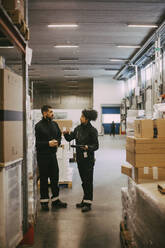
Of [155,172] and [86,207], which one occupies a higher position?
[155,172]

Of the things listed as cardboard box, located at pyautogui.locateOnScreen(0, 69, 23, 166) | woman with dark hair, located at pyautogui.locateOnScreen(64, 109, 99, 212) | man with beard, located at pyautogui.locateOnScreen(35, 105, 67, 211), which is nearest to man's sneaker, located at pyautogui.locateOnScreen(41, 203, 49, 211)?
man with beard, located at pyautogui.locateOnScreen(35, 105, 67, 211)

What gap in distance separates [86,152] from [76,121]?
20.7 ft

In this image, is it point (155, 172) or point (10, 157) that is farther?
point (155, 172)

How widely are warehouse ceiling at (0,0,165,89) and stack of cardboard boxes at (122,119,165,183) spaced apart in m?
4.85

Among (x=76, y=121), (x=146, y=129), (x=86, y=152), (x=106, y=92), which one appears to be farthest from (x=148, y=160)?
(x=106, y=92)

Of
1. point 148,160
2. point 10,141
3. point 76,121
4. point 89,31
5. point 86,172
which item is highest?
point 89,31

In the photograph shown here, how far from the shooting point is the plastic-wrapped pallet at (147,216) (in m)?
1.71

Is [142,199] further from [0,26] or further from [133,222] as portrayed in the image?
[0,26]

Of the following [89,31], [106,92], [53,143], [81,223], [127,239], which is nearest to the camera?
[127,239]

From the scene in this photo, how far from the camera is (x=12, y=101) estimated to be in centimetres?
227

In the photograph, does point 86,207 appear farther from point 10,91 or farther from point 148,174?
point 10,91

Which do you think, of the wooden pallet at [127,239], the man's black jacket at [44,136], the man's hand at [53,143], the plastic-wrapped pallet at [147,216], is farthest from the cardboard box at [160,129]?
the man's black jacket at [44,136]

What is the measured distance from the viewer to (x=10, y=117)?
2221 mm

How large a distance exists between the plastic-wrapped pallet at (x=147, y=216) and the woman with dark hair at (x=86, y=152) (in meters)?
1.36
